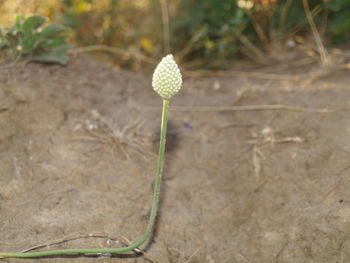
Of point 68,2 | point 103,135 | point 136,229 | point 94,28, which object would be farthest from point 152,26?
point 136,229

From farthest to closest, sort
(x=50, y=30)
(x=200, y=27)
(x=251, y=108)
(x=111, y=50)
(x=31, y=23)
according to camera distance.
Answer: (x=200, y=27) < (x=111, y=50) < (x=251, y=108) < (x=50, y=30) < (x=31, y=23)

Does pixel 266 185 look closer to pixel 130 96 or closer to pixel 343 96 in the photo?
pixel 343 96

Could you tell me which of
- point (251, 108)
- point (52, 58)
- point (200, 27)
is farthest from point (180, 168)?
point (200, 27)

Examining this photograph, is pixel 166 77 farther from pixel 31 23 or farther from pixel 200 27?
pixel 200 27

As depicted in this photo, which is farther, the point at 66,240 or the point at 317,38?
the point at 317,38

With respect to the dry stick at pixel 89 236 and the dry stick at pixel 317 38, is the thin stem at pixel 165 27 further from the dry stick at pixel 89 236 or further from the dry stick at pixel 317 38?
the dry stick at pixel 89 236

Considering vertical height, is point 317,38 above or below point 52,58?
above

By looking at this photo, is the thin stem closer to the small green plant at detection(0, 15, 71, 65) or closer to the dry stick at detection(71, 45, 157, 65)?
the dry stick at detection(71, 45, 157, 65)
